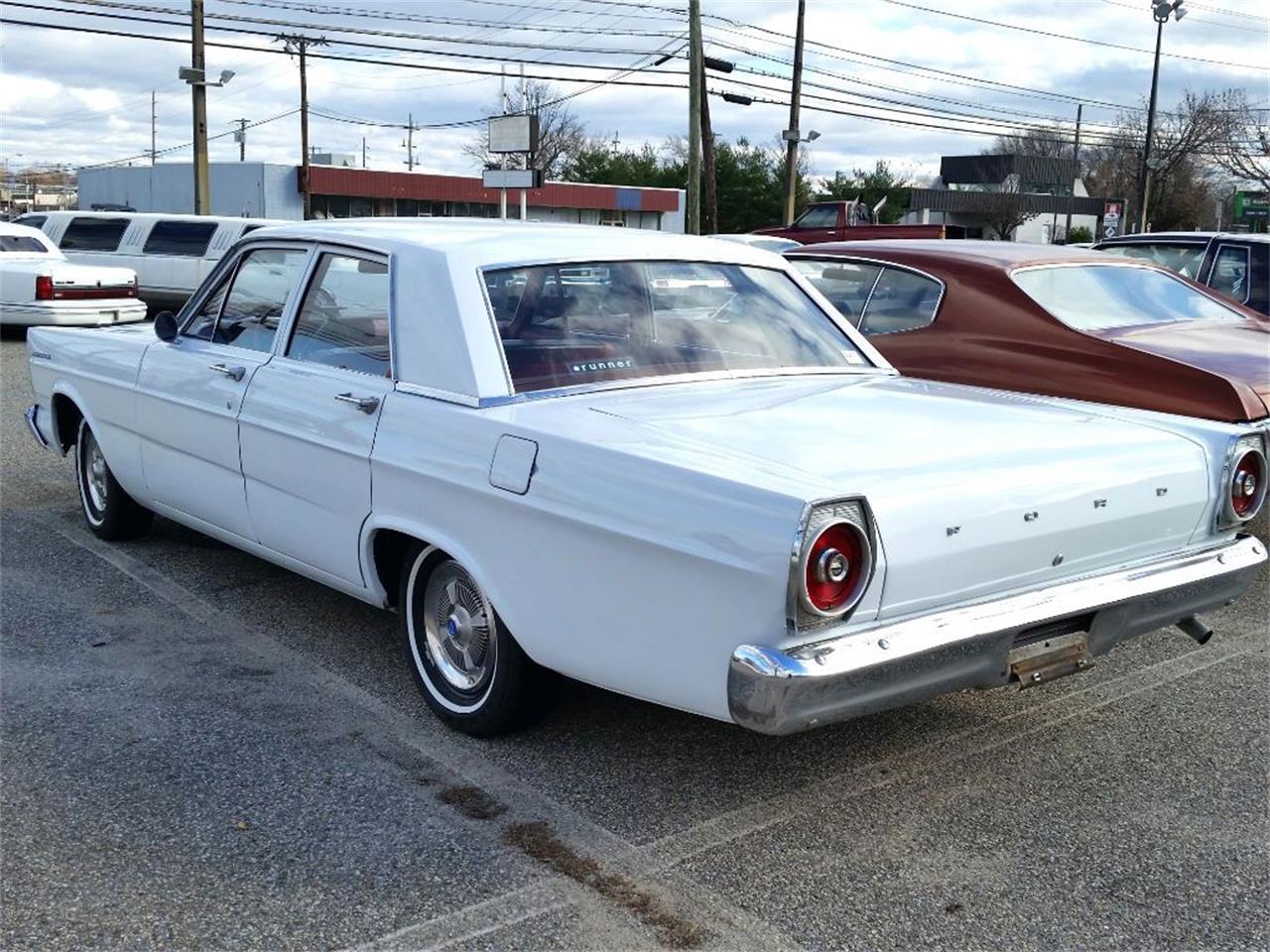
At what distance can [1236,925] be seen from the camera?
302 cm

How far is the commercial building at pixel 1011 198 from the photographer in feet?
217

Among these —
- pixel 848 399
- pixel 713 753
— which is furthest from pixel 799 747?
pixel 848 399

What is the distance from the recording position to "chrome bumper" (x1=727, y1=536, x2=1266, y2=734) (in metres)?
2.97

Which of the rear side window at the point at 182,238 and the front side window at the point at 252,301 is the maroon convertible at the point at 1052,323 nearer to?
the front side window at the point at 252,301

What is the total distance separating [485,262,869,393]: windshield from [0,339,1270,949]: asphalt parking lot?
3.69 ft

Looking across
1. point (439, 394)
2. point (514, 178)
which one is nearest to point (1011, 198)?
point (514, 178)

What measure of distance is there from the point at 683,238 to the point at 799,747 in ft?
6.50

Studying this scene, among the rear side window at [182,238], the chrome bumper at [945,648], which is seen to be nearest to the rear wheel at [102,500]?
the chrome bumper at [945,648]

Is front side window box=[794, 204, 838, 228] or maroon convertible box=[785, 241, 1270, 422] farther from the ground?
front side window box=[794, 204, 838, 228]

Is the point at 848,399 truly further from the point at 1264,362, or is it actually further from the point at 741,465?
the point at 1264,362

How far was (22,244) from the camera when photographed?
16.6 metres

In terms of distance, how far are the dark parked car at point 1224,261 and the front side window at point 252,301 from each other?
661cm

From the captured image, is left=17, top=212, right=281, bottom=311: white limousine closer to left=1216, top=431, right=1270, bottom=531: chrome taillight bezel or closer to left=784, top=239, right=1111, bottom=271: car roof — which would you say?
left=784, top=239, right=1111, bottom=271: car roof

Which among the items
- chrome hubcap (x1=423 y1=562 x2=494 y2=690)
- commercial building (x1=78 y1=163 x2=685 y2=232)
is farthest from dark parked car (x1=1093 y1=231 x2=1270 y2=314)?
commercial building (x1=78 y1=163 x2=685 y2=232)
